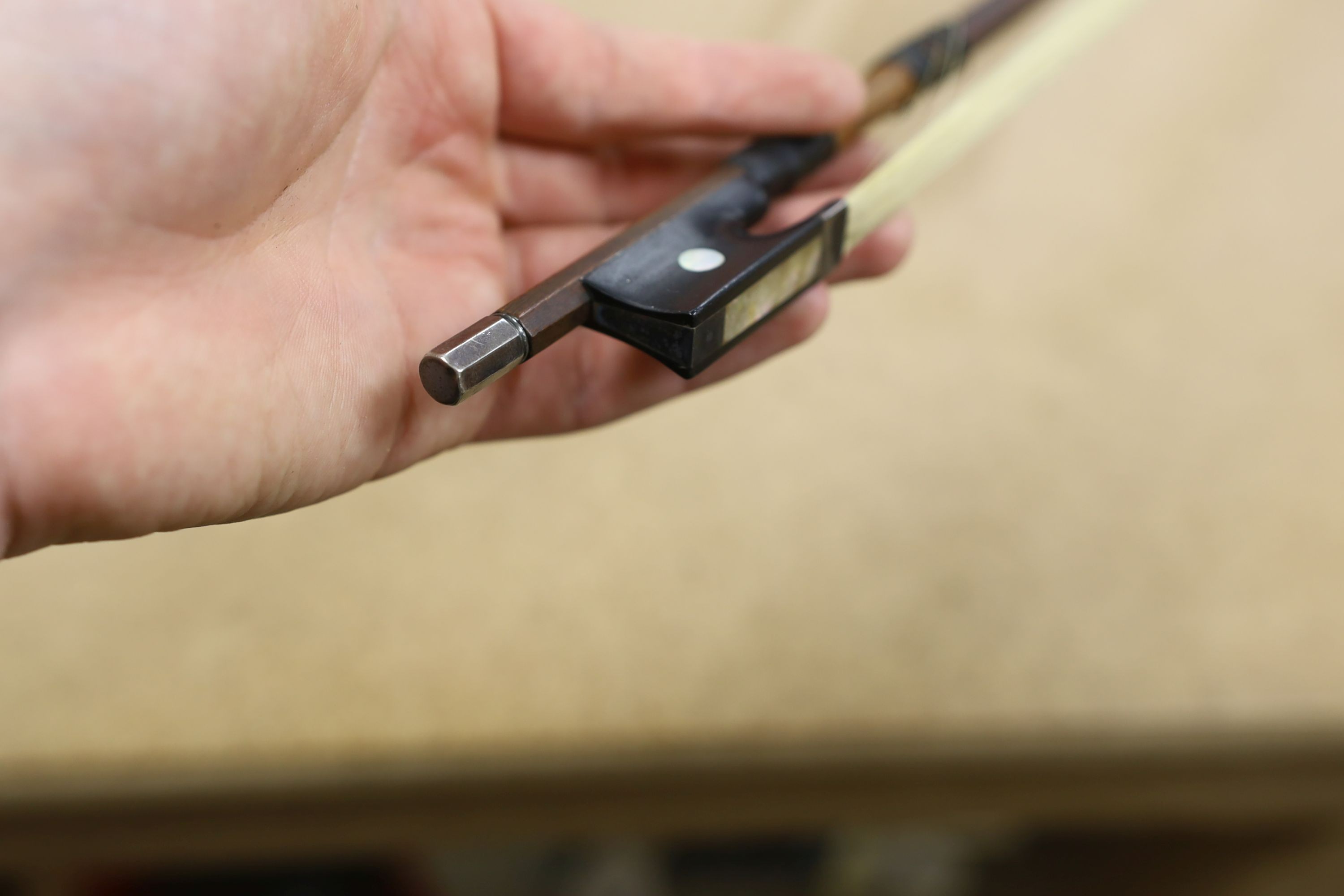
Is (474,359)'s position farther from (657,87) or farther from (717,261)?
(657,87)

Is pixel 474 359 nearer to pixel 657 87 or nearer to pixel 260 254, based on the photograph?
pixel 260 254

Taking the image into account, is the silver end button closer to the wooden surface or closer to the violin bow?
the violin bow

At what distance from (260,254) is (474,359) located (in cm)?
10

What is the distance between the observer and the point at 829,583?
628 mm

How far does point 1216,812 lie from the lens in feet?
2.10

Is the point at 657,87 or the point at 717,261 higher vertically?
the point at 657,87

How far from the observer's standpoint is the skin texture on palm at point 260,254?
31 cm

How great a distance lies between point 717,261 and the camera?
40cm

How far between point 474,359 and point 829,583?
360 millimetres

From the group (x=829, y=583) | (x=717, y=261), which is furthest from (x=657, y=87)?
(x=829, y=583)

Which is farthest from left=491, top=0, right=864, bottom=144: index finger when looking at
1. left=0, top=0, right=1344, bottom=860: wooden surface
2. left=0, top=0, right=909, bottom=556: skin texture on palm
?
left=0, top=0, right=1344, bottom=860: wooden surface

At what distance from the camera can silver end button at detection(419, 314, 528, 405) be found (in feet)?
1.07

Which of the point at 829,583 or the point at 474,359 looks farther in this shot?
the point at 829,583

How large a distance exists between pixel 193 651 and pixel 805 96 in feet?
1.60
